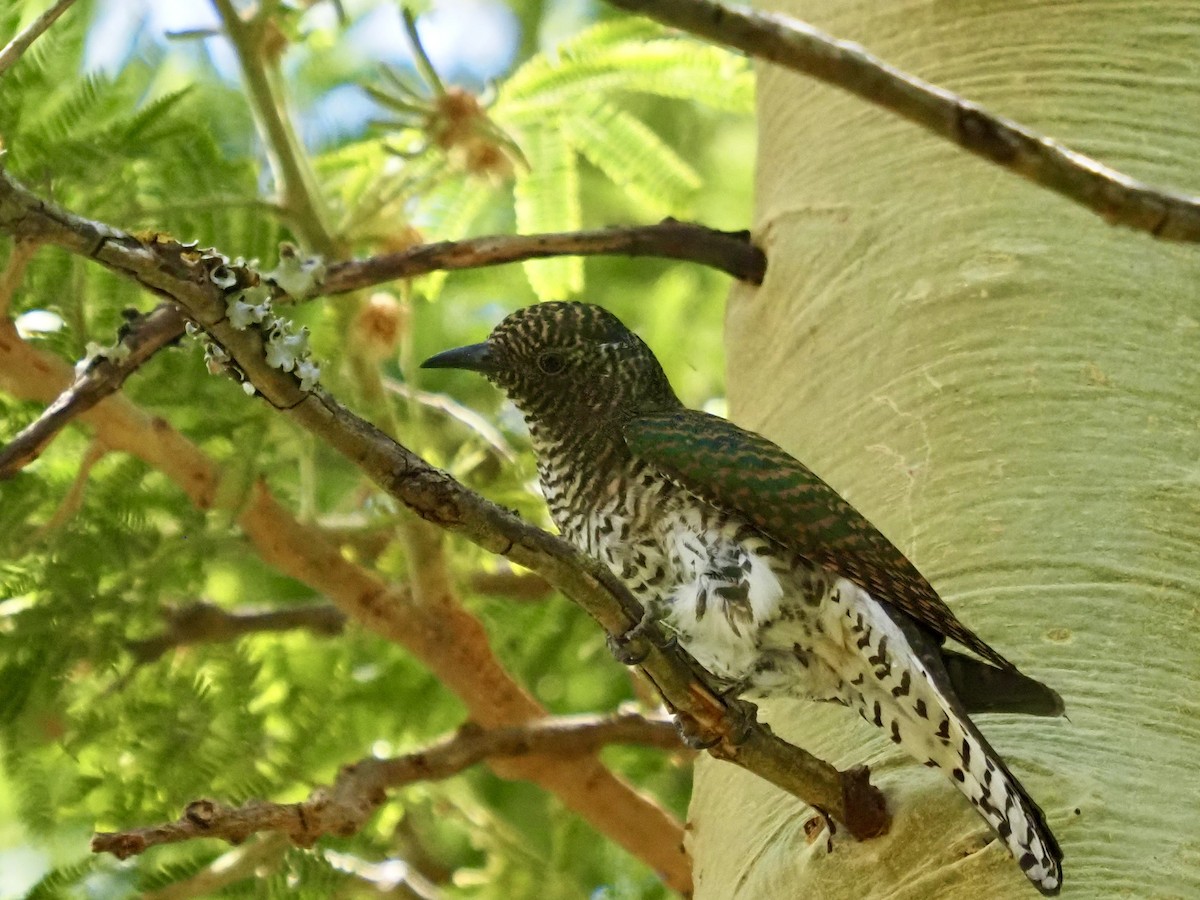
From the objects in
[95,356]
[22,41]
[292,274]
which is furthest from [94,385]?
[22,41]

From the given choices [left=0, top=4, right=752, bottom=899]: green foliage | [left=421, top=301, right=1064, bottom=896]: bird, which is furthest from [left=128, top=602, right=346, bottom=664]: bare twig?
[left=421, top=301, right=1064, bottom=896]: bird

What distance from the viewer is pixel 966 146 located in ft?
5.33

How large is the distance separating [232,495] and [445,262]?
0.67 meters

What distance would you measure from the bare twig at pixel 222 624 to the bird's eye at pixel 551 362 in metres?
1.11

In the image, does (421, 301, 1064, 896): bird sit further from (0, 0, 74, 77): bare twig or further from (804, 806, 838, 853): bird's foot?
(0, 0, 74, 77): bare twig

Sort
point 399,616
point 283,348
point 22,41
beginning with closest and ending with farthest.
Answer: point 283,348
point 22,41
point 399,616

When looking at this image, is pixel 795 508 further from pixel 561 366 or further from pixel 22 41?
pixel 22 41

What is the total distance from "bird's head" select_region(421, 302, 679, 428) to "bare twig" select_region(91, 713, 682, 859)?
748mm

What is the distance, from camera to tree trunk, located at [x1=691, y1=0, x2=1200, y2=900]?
7.47 feet

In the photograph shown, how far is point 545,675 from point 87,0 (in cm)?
225

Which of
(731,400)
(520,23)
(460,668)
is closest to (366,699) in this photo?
(460,668)

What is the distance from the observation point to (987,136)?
5.36 feet

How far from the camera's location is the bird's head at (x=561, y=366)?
317 centimetres

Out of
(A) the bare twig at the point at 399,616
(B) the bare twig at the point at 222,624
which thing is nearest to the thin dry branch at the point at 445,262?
(A) the bare twig at the point at 399,616
